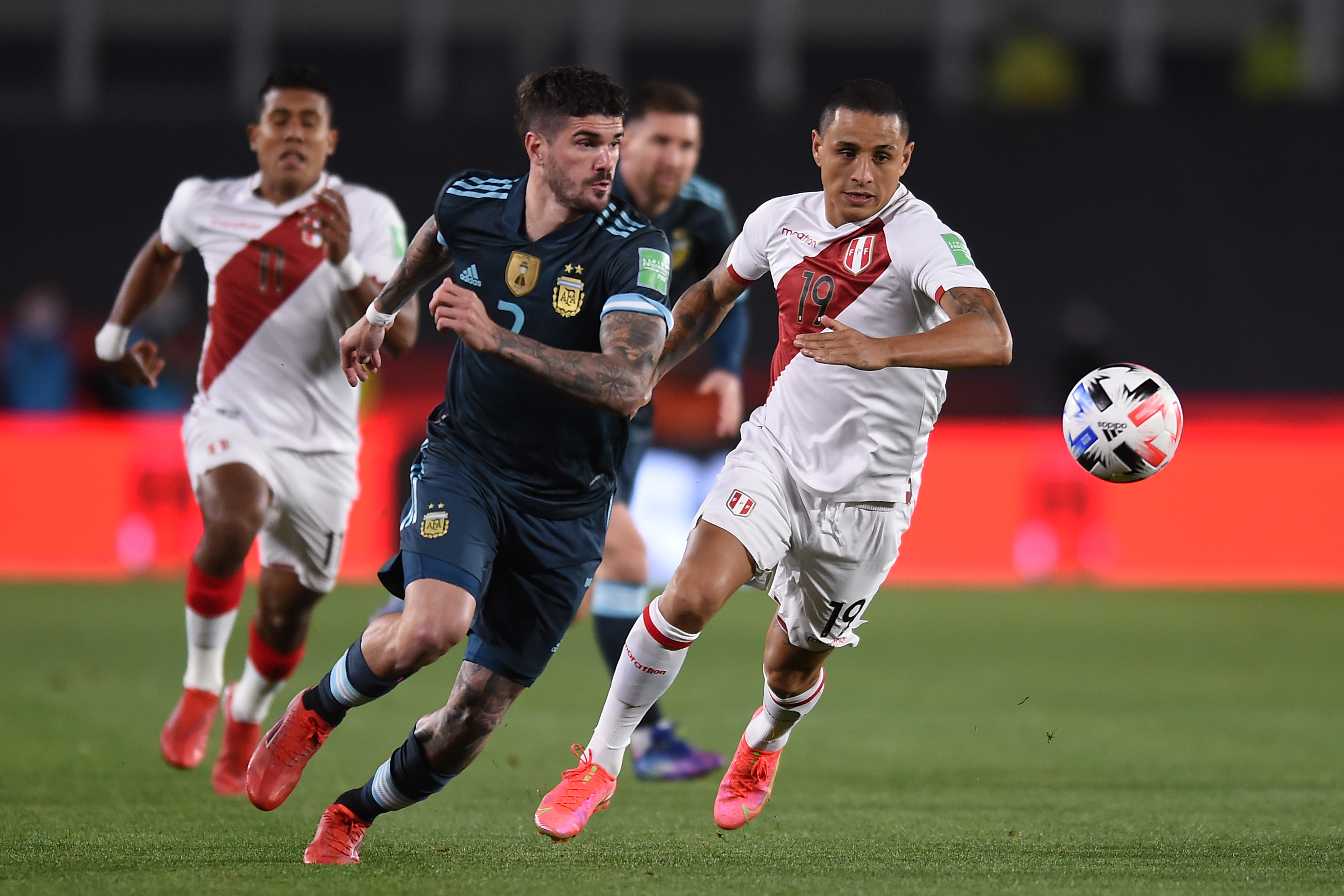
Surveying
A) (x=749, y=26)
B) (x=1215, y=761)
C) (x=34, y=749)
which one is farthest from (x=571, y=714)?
(x=749, y=26)

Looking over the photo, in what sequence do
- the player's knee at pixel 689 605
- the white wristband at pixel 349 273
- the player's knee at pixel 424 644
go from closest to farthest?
the player's knee at pixel 424 644
the player's knee at pixel 689 605
the white wristband at pixel 349 273

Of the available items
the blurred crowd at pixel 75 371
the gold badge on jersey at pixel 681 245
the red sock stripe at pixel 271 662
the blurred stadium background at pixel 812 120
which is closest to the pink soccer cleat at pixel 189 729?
the red sock stripe at pixel 271 662

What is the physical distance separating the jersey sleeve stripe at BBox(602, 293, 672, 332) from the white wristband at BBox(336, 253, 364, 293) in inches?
75.1

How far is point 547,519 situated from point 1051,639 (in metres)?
7.70

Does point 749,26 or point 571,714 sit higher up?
point 749,26

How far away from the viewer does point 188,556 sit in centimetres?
1500

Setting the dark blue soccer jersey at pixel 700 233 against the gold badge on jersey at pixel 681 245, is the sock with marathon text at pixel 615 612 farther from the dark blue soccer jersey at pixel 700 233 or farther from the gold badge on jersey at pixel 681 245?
the gold badge on jersey at pixel 681 245

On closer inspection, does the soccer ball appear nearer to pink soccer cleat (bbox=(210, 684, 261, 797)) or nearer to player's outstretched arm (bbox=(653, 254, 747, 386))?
player's outstretched arm (bbox=(653, 254, 747, 386))

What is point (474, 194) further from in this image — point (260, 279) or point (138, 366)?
point (138, 366)

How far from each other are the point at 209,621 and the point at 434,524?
7.27 feet

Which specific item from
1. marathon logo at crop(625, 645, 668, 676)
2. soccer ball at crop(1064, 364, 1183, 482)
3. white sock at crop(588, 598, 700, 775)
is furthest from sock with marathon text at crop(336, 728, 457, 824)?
soccer ball at crop(1064, 364, 1183, 482)

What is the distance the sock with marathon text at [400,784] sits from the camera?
197 inches

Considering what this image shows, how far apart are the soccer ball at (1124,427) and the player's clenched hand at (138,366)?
3849 millimetres

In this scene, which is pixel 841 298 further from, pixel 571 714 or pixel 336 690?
pixel 571 714
